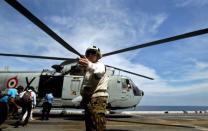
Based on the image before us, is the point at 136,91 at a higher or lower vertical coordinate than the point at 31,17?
higher

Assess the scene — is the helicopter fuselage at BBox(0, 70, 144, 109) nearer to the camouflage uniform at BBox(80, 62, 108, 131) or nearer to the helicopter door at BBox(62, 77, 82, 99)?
the helicopter door at BBox(62, 77, 82, 99)

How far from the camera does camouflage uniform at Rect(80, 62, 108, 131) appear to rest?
5156mm

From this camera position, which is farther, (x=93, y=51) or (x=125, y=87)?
(x=125, y=87)

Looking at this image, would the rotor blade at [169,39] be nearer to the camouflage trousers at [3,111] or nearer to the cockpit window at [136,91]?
the camouflage trousers at [3,111]

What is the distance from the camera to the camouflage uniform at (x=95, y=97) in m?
5.16

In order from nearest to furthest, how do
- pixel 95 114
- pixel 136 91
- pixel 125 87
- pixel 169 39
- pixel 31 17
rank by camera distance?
pixel 95 114 < pixel 31 17 < pixel 169 39 < pixel 125 87 < pixel 136 91

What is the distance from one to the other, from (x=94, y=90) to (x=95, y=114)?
419 millimetres

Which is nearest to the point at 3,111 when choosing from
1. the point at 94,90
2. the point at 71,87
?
the point at 94,90

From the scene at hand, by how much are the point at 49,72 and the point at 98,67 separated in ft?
57.5

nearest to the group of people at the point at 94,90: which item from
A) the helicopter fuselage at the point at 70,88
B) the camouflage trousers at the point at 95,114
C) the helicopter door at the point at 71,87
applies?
the camouflage trousers at the point at 95,114

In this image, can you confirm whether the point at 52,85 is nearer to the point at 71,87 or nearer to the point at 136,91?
the point at 71,87

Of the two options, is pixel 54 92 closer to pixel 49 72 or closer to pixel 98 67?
pixel 49 72

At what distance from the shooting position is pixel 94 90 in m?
5.34

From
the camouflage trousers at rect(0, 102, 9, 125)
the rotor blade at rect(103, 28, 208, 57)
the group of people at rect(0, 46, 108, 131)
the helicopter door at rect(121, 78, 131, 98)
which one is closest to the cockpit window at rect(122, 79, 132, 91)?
the helicopter door at rect(121, 78, 131, 98)
